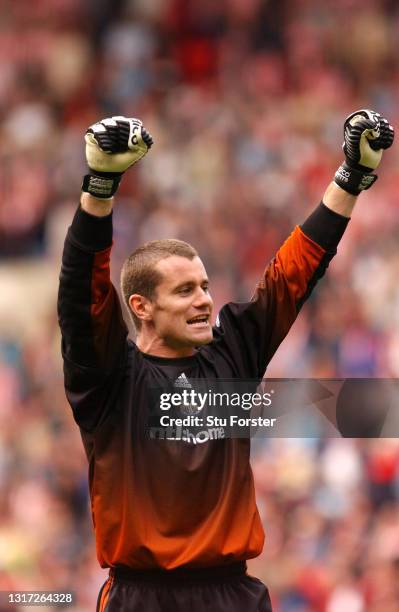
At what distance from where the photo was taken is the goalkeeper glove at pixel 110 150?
13.2 ft

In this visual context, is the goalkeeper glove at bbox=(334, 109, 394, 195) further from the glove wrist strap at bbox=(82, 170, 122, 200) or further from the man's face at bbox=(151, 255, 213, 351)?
the glove wrist strap at bbox=(82, 170, 122, 200)

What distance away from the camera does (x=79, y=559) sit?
8.27 meters

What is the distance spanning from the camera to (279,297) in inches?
179

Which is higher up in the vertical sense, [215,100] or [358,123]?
[358,123]

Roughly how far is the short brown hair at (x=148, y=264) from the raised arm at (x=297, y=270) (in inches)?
10.7

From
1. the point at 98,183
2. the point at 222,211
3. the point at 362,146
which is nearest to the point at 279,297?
the point at 362,146

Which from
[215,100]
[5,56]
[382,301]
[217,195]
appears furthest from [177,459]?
[5,56]

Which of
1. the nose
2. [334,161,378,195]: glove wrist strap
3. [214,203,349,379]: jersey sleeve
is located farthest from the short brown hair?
[334,161,378,195]: glove wrist strap

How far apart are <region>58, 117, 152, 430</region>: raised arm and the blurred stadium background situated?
354 cm

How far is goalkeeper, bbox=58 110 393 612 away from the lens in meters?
4.16

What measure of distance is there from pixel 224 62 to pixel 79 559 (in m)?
6.17

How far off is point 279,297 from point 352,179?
0.45 metres

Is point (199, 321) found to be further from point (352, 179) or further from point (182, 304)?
point (352, 179)

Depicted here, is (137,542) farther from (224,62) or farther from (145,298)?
(224,62)
